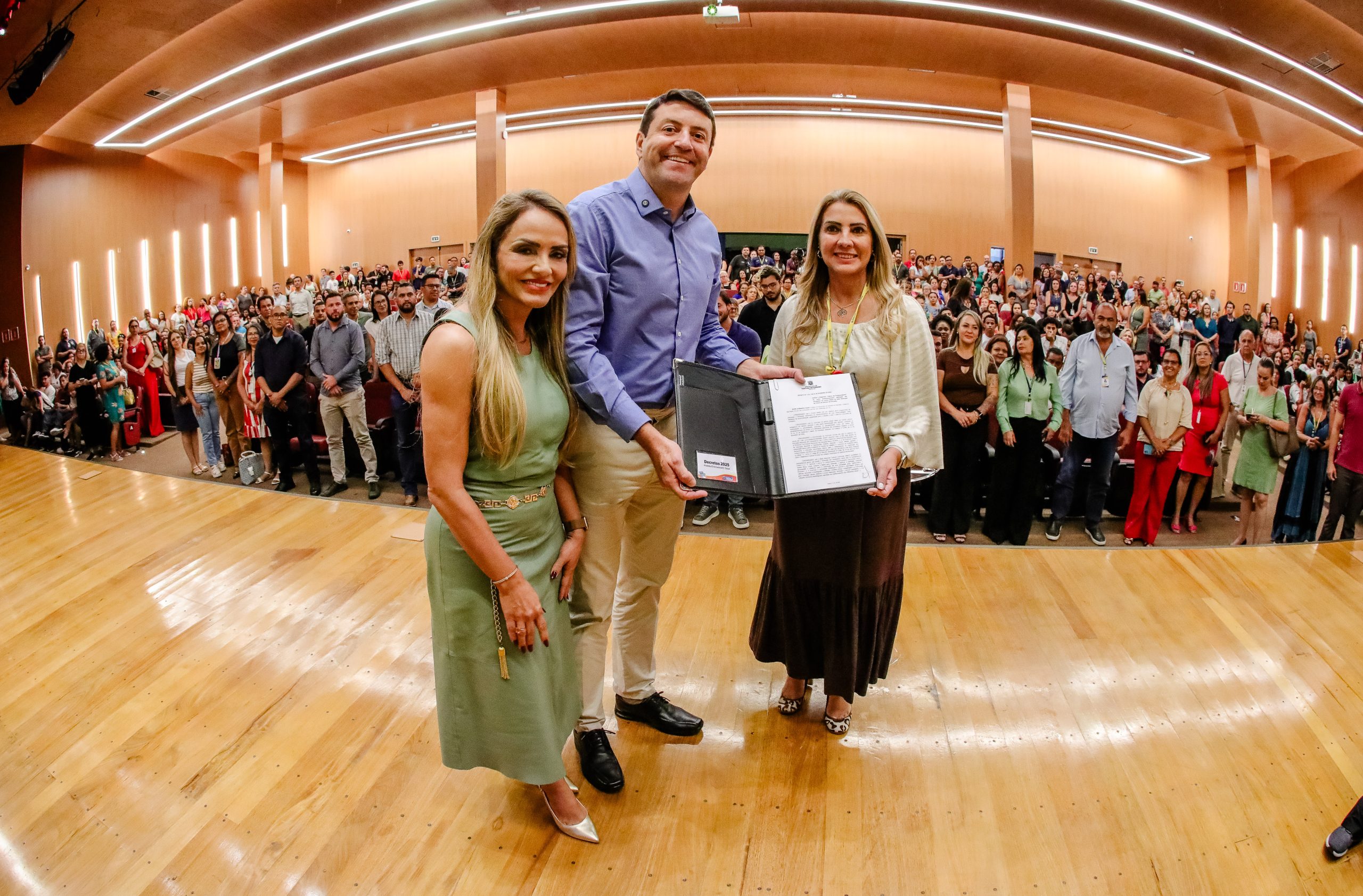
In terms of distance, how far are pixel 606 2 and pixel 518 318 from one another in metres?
9.13

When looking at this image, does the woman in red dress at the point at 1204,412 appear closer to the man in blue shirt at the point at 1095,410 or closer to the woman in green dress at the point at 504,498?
the man in blue shirt at the point at 1095,410

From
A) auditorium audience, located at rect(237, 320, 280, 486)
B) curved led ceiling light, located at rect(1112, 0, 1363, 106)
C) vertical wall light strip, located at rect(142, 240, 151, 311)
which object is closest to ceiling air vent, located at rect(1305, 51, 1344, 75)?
curved led ceiling light, located at rect(1112, 0, 1363, 106)

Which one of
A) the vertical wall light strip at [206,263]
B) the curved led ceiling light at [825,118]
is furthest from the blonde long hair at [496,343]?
the vertical wall light strip at [206,263]

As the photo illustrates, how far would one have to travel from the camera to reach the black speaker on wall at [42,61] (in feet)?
25.3

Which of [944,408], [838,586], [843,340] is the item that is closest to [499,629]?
[838,586]

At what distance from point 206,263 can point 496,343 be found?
18513mm

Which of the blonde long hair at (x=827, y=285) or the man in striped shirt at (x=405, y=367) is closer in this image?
the blonde long hair at (x=827, y=285)

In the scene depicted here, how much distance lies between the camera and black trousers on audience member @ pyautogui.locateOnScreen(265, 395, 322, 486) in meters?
4.95

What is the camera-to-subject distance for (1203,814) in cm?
172

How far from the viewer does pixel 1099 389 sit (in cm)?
436

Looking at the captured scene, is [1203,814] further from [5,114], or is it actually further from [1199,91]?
[5,114]

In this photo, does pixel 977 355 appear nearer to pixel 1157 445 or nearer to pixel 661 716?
pixel 1157 445

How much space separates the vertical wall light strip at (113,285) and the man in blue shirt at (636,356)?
16565 millimetres

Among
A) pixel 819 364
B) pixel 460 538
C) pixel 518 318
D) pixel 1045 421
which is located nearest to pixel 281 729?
pixel 460 538
